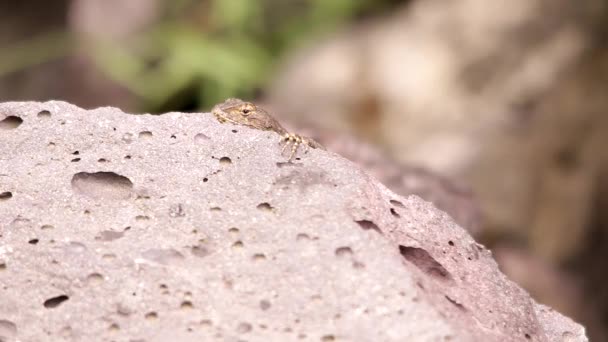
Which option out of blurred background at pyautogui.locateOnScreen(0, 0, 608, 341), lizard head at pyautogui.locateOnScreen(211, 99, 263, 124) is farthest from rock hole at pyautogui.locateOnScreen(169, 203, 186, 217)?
blurred background at pyautogui.locateOnScreen(0, 0, 608, 341)

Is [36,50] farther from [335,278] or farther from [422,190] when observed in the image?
[335,278]

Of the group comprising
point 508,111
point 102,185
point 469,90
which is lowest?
point 102,185

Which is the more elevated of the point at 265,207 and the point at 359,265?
the point at 265,207

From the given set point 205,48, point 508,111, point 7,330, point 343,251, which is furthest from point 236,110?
point 205,48

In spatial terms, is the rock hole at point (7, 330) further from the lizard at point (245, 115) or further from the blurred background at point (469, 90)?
the blurred background at point (469, 90)

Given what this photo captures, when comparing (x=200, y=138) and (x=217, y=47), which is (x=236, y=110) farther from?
(x=217, y=47)

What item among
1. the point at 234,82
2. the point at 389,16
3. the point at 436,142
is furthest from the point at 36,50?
the point at 436,142

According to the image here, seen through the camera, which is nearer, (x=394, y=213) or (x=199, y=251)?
(x=199, y=251)

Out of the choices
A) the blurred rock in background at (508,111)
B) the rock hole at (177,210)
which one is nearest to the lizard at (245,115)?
the rock hole at (177,210)
